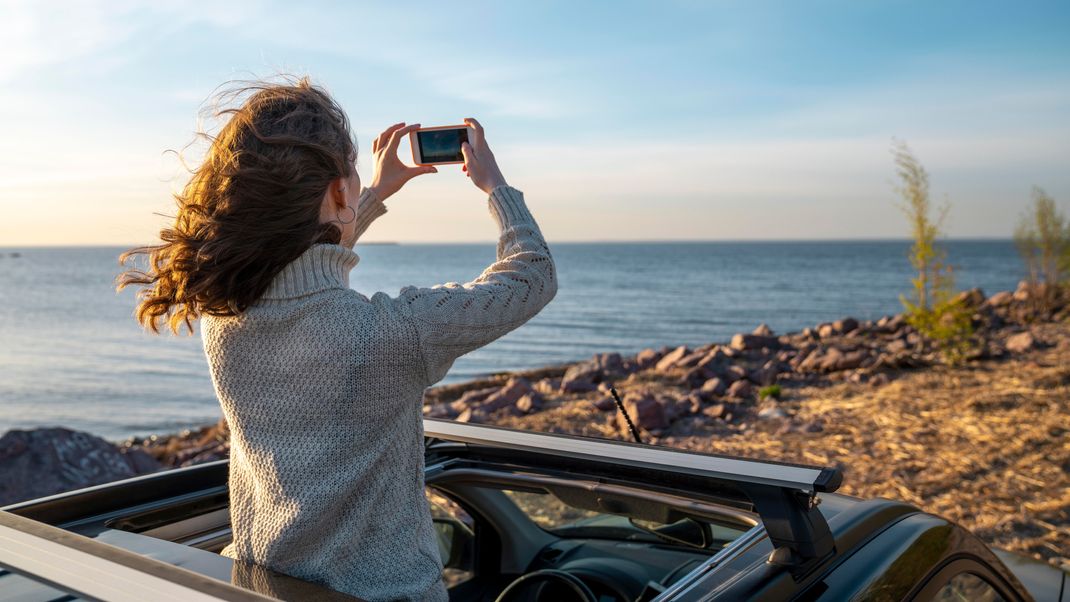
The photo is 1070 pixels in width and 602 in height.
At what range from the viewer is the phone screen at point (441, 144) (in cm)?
220

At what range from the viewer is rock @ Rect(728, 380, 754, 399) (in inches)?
405

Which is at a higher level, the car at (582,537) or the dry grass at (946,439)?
the car at (582,537)

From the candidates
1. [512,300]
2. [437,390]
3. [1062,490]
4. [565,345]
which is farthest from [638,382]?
[565,345]

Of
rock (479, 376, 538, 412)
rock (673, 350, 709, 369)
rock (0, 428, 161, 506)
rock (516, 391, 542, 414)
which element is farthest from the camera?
rock (673, 350, 709, 369)

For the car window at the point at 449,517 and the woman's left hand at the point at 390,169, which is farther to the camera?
the car window at the point at 449,517

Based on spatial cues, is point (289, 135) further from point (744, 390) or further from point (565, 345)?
point (565, 345)

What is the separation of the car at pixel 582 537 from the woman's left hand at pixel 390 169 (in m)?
0.89

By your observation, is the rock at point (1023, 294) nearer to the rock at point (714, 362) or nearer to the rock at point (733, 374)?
the rock at point (714, 362)

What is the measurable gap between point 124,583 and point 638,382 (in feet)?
37.9

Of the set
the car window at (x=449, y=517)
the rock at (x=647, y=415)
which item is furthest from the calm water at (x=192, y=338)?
the rock at (x=647, y=415)

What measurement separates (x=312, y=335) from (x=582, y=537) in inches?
74.7

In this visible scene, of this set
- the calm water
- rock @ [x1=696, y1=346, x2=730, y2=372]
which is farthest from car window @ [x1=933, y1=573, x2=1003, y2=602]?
rock @ [x1=696, y1=346, x2=730, y2=372]

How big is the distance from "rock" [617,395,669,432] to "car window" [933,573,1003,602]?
5.94m

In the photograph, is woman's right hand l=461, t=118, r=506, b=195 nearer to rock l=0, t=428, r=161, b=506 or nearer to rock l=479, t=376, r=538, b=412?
rock l=0, t=428, r=161, b=506
